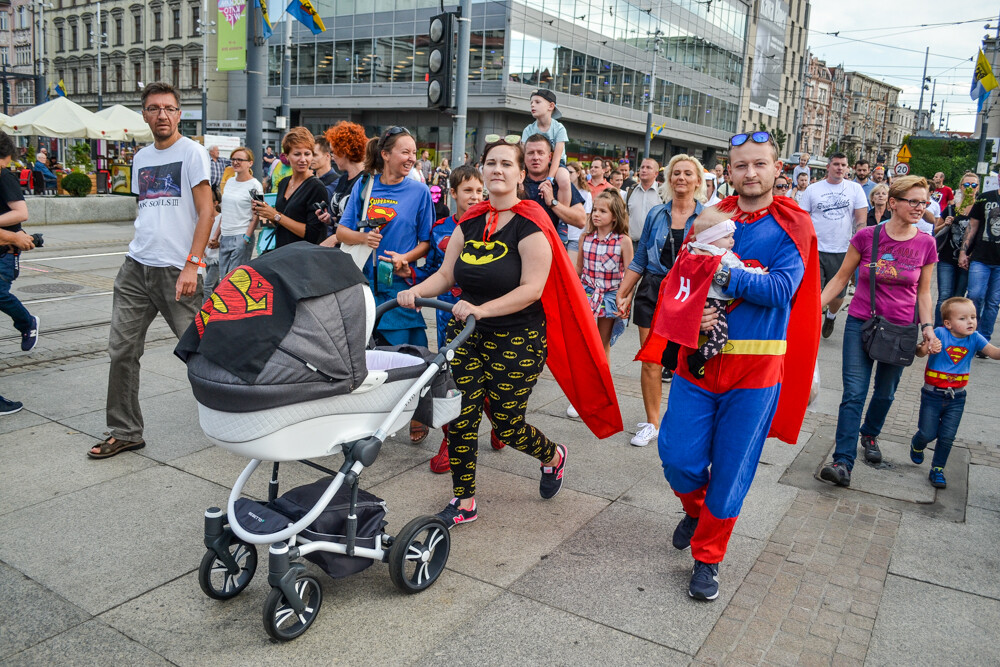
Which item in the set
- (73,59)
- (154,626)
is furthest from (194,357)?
(73,59)

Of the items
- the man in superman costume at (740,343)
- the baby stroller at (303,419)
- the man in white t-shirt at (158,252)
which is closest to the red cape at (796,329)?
the man in superman costume at (740,343)

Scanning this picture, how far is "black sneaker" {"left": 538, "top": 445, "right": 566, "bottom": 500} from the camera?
4410 millimetres

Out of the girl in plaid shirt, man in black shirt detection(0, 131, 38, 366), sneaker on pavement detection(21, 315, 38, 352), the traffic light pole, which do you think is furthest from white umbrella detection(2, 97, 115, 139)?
the girl in plaid shirt

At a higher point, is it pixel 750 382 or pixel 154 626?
pixel 750 382

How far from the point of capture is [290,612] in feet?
9.86

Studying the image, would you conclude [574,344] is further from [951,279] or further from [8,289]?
→ [951,279]

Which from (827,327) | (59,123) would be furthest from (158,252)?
(59,123)

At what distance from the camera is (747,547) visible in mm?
3996

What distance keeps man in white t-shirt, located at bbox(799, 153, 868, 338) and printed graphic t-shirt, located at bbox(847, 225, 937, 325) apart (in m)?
3.95

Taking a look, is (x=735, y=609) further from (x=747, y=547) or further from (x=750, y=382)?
(x=750, y=382)

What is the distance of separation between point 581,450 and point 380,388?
2430mm

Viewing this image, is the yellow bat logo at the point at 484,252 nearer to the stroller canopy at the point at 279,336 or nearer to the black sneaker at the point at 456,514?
the stroller canopy at the point at 279,336

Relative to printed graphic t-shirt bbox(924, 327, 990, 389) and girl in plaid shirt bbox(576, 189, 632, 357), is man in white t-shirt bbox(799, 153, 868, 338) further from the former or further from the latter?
printed graphic t-shirt bbox(924, 327, 990, 389)

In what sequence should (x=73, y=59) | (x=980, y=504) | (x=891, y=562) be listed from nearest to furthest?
(x=891, y=562), (x=980, y=504), (x=73, y=59)
